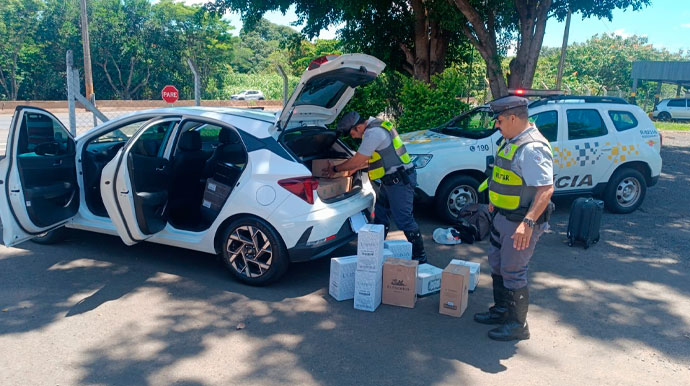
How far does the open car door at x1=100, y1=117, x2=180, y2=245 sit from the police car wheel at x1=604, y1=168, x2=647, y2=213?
623cm

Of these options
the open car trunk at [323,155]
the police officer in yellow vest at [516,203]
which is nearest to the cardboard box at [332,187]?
the open car trunk at [323,155]

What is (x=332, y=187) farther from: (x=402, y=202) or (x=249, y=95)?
(x=249, y=95)

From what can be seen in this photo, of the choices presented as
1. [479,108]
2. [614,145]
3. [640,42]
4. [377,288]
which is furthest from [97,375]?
[640,42]

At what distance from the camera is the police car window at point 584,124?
7793mm

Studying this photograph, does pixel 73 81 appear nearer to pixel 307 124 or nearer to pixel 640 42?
pixel 307 124

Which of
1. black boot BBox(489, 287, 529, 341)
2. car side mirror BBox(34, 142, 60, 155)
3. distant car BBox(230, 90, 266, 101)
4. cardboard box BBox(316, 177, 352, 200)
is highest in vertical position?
distant car BBox(230, 90, 266, 101)

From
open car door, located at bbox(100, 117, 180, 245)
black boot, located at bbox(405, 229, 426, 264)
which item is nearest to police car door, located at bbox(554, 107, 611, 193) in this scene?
black boot, located at bbox(405, 229, 426, 264)

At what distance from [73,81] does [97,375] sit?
6.56m

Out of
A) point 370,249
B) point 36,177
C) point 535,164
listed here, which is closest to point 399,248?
point 370,249

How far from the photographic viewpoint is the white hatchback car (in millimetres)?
4945

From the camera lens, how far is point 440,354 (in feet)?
13.2

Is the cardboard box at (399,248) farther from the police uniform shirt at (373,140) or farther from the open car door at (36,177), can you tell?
the open car door at (36,177)

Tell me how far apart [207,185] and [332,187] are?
131 cm

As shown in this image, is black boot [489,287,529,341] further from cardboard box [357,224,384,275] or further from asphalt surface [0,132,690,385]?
cardboard box [357,224,384,275]
